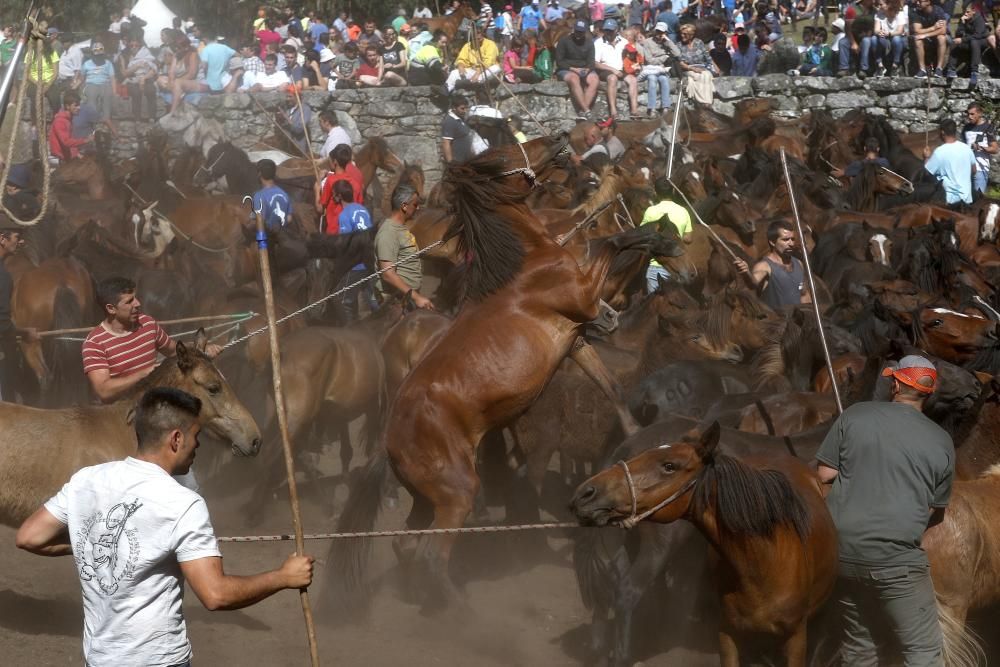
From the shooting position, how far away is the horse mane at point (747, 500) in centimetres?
582

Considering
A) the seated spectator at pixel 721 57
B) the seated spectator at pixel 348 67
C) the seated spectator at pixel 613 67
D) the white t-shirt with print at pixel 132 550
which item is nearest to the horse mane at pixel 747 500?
the white t-shirt with print at pixel 132 550

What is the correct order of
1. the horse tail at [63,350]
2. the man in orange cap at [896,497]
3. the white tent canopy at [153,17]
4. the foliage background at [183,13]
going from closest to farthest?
the man in orange cap at [896,497] → the horse tail at [63,350] → the white tent canopy at [153,17] → the foliage background at [183,13]

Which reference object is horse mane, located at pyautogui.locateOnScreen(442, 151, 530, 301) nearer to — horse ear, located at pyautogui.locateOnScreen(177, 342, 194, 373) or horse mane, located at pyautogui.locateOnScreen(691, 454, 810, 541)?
horse ear, located at pyautogui.locateOnScreen(177, 342, 194, 373)

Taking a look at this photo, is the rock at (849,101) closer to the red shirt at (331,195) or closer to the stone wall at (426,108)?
the stone wall at (426,108)

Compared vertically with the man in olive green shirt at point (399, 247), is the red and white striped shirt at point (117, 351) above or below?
above

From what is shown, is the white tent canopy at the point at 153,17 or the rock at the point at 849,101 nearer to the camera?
the rock at the point at 849,101

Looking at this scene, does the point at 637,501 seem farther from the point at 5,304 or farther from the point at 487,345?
the point at 5,304

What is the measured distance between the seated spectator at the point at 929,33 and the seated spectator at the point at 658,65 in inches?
181

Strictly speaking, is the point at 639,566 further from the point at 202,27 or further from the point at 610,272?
the point at 202,27

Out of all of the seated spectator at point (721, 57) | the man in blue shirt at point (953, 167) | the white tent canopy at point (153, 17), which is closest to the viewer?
the man in blue shirt at point (953, 167)

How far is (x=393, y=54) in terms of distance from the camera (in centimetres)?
2445

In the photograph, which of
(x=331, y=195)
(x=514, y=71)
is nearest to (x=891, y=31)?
(x=514, y=71)

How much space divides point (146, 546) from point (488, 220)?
4565 mm

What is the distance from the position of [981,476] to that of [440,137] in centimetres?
1614
